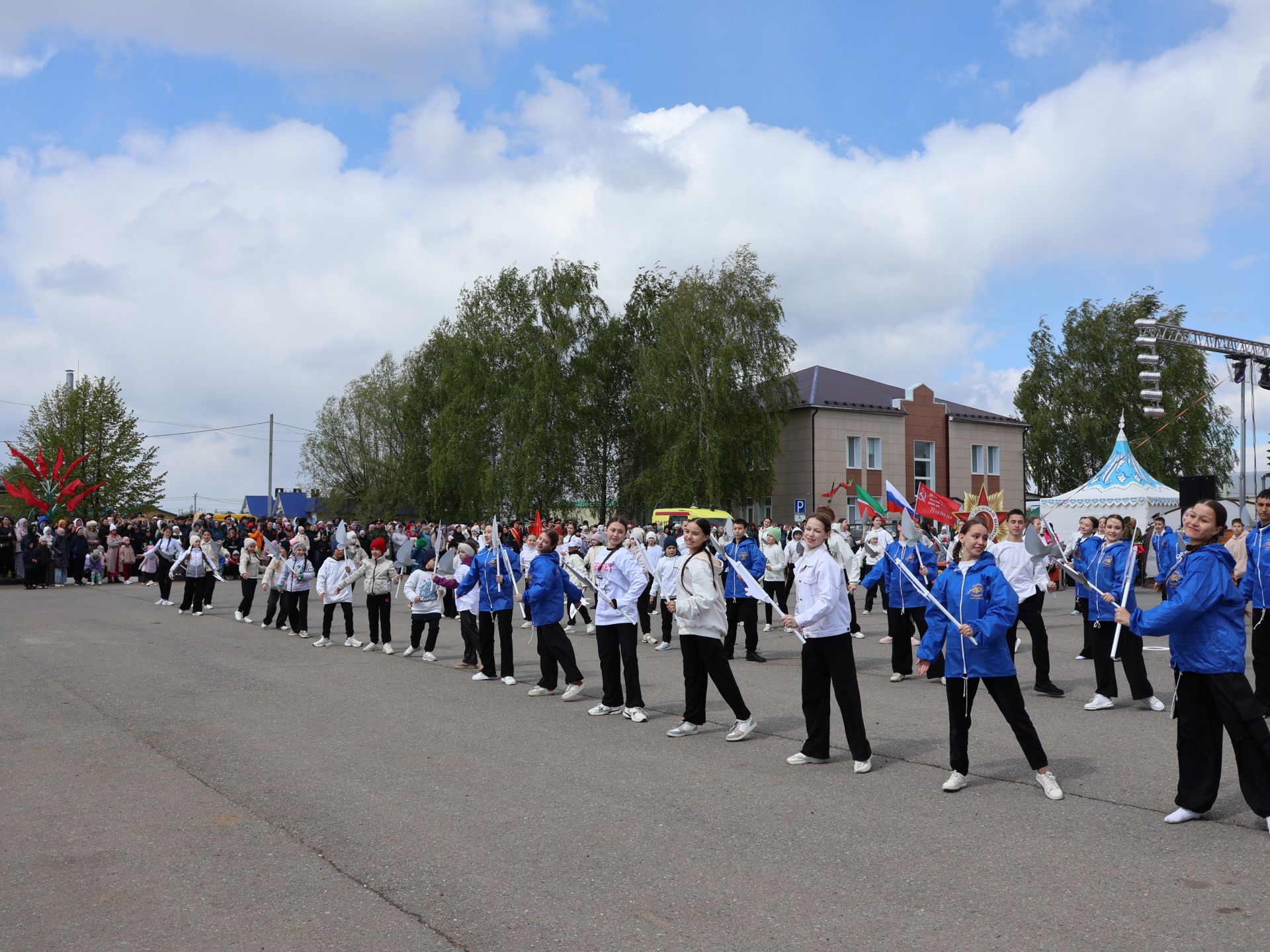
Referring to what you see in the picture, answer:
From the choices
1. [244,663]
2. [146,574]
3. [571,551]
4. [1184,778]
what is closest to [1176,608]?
[1184,778]

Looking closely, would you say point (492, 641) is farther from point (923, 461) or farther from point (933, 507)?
point (923, 461)

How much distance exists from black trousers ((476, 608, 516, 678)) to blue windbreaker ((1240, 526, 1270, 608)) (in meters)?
7.40

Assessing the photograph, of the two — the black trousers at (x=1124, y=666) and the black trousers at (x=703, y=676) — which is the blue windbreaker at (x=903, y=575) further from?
the black trousers at (x=703, y=676)

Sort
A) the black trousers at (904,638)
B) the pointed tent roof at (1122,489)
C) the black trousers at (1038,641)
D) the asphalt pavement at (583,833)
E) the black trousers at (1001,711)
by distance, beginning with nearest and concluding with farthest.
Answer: the asphalt pavement at (583,833) → the black trousers at (1001,711) → the black trousers at (1038,641) → the black trousers at (904,638) → the pointed tent roof at (1122,489)

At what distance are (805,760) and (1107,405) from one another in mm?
48712

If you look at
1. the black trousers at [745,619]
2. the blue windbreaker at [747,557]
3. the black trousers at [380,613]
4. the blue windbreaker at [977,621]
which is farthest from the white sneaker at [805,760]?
the black trousers at [380,613]

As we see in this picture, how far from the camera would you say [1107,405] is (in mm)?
51312

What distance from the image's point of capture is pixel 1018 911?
470 cm

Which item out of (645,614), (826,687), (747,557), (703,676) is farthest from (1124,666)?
(645,614)

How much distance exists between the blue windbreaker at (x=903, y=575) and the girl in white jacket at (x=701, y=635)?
3837 mm

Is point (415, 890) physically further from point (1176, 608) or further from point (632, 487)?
point (632, 487)

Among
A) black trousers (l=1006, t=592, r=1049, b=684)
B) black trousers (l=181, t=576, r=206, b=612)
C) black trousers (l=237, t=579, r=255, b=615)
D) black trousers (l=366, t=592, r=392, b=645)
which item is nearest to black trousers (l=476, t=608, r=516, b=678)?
black trousers (l=366, t=592, r=392, b=645)

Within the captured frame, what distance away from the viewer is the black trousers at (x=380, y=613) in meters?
15.8

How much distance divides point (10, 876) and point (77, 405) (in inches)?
1869
